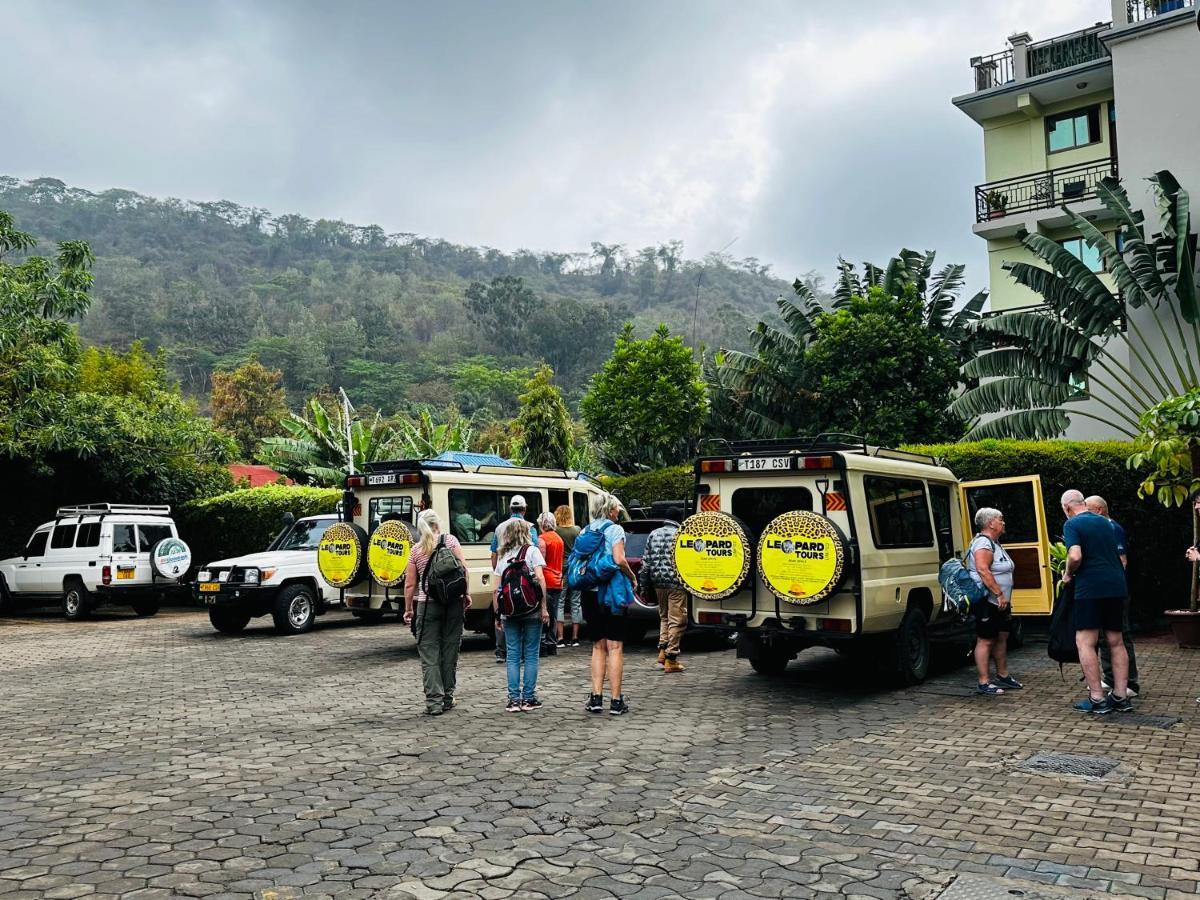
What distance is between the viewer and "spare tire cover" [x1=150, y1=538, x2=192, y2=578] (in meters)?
18.0

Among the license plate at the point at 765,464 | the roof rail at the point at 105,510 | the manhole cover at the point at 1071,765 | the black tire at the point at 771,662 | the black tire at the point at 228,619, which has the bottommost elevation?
the manhole cover at the point at 1071,765

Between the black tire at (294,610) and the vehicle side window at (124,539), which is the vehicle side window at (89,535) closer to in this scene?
the vehicle side window at (124,539)

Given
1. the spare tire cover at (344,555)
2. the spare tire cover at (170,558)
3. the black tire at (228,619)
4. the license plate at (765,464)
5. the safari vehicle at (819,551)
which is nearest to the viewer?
the safari vehicle at (819,551)

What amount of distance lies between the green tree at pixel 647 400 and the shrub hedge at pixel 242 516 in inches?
370

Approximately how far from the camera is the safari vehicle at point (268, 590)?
14562mm

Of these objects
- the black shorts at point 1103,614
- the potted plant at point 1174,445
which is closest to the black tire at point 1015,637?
the potted plant at point 1174,445

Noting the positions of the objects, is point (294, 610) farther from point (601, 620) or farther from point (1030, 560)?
point (1030, 560)

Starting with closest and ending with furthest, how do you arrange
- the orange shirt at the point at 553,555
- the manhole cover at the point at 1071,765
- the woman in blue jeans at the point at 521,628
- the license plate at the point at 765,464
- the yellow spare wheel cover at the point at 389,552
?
1. the manhole cover at the point at 1071,765
2. the woman in blue jeans at the point at 521,628
3. the license plate at the point at 765,464
4. the orange shirt at the point at 553,555
5. the yellow spare wheel cover at the point at 389,552

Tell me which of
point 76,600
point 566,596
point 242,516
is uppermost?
point 242,516

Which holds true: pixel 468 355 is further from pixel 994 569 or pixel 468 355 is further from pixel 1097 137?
pixel 994 569

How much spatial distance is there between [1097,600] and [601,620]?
4.12m

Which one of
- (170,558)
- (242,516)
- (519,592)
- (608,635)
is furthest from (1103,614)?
(242,516)

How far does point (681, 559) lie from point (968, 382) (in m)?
16.3

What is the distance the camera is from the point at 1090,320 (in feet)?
60.7
